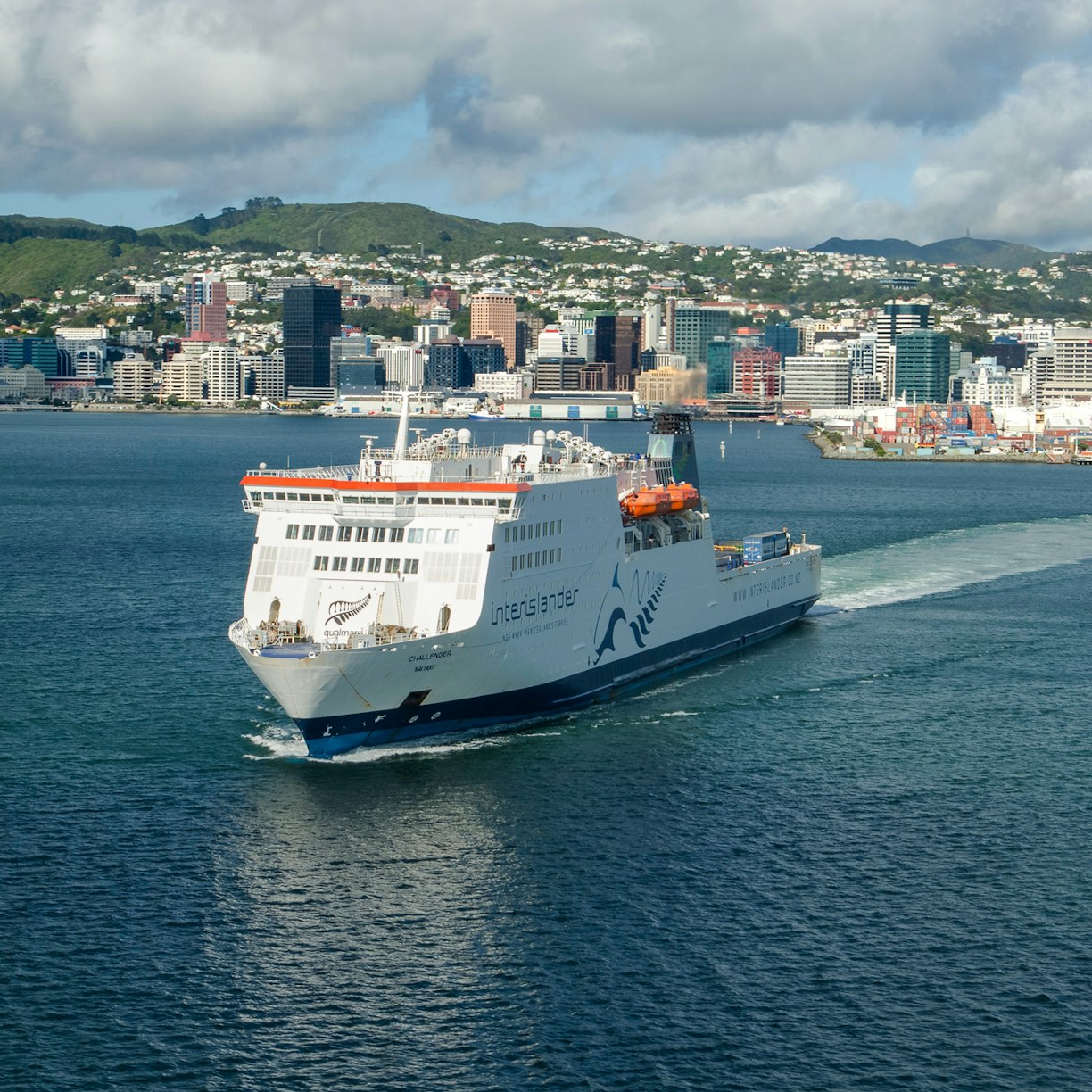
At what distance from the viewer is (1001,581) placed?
176 feet

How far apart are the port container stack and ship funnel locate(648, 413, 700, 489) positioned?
234 centimetres

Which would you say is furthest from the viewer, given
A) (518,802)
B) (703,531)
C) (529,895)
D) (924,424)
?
(924,424)

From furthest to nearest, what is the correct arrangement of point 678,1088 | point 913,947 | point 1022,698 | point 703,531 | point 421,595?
point 703,531 → point 1022,698 → point 421,595 → point 913,947 → point 678,1088

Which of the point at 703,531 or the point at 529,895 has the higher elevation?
the point at 703,531

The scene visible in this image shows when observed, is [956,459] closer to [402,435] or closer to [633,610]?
[633,610]

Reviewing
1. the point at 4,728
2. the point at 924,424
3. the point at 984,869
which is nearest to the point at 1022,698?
the point at 984,869

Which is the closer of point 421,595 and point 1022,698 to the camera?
point 421,595

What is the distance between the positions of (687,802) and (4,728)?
1412 cm

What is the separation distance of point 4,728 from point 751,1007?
18.3 m

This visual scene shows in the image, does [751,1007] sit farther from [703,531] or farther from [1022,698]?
[703,531]

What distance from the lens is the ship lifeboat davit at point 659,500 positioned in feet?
128

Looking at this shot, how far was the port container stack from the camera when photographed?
45375 mm

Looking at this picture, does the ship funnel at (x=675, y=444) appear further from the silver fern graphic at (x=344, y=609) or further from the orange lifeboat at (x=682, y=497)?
the silver fern graphic at (x=344, y=609)

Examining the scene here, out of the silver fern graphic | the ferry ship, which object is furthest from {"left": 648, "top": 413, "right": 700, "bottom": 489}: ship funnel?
the silver fern graphic
